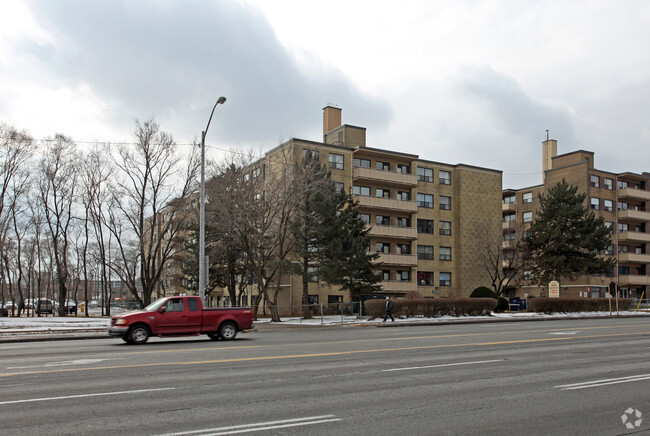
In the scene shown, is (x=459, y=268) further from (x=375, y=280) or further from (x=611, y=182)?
(x=611, y=182)

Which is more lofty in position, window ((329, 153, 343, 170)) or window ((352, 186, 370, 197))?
window ((329, 153, 343, 170))

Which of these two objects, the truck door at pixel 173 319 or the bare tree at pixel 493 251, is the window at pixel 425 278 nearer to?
the bare tree at pixel 493 251

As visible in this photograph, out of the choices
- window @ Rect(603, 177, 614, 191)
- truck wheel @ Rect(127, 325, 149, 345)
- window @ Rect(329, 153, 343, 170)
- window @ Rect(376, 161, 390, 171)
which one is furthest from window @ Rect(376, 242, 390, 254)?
truck wheel @ Rect(127, 325, 149, 345)

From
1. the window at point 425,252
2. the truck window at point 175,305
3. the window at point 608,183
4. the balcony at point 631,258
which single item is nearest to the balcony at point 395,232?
the window at point 425,252

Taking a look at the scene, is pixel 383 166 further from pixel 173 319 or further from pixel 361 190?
pixel 173 319

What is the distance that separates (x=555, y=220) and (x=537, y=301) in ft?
51.5

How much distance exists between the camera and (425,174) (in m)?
64.6

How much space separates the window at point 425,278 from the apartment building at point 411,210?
0.36ft

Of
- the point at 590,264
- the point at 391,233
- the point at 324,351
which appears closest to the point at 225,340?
the point at 324,351

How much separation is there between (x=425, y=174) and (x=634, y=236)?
30.2 metres

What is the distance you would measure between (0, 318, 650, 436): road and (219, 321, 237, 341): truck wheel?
478cm

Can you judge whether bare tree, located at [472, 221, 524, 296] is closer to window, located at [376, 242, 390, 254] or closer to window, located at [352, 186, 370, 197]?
window, located at [376, 242, 390, 254]

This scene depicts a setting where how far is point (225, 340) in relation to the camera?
2100 cm

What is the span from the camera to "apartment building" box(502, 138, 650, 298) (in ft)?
232
